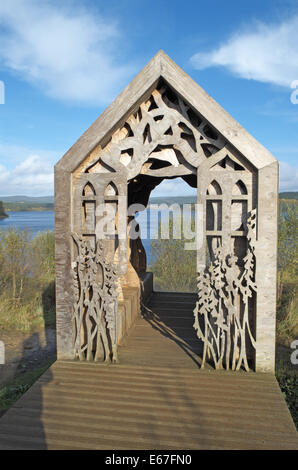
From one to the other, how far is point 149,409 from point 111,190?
100 inches

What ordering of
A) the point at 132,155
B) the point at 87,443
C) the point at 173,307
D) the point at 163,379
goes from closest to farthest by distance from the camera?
the point at 87,443 < the point at 163,379 < the point at 132,155 < the point at 173,307

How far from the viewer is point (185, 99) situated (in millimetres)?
3824

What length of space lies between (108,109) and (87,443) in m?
3.49

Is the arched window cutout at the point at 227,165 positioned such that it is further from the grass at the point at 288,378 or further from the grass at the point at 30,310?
the grass at the point at 30,310

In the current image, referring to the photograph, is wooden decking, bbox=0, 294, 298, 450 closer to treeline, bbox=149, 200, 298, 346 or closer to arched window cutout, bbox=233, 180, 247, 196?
arched window cutout, bbox=233, 180, 247, 196

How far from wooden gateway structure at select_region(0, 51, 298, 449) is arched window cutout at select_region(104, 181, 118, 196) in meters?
0.01

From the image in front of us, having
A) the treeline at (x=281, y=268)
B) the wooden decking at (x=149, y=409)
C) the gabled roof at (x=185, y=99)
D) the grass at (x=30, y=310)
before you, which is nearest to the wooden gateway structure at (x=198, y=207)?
the gabled roof at (x=185, y=99)

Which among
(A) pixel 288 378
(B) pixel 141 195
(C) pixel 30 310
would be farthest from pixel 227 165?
(C) pixel 30 310

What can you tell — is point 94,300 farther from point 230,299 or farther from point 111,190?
point 230,299

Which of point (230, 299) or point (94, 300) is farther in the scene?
point (94, 300)
